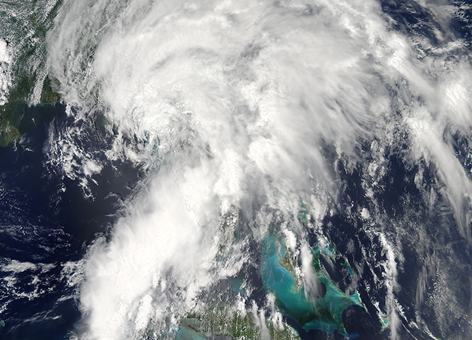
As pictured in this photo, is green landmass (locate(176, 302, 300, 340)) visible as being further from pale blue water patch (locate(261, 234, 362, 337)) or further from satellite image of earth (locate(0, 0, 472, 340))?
pale blue water patch (locate(261, 234, 362, 337))

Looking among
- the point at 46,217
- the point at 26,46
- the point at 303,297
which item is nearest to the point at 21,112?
the point at 26,46

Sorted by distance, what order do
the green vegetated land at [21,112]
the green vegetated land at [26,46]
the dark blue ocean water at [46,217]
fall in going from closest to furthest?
1. the dark blue ocean water at [46,217]
2. the green vegetated land at [21,112]
3. the green vegetated land at [26,46]

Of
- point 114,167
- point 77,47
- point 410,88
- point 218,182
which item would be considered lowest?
point 218,182

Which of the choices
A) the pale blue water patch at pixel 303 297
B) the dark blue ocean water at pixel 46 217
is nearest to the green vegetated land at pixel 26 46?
the dark blue ocean water at pixel 46 217

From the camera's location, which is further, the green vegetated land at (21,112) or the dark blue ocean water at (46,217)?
the green vegetated land at (21,112)

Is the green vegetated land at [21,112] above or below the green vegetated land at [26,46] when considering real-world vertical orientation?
below

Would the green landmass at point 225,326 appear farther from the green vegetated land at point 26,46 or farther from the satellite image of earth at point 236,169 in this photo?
the green vegetated land at point 26,46

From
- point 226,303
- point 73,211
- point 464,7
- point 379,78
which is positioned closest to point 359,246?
point 226,303

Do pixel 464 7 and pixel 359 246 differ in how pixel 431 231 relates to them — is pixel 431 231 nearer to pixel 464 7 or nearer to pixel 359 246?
pixel 359 246
